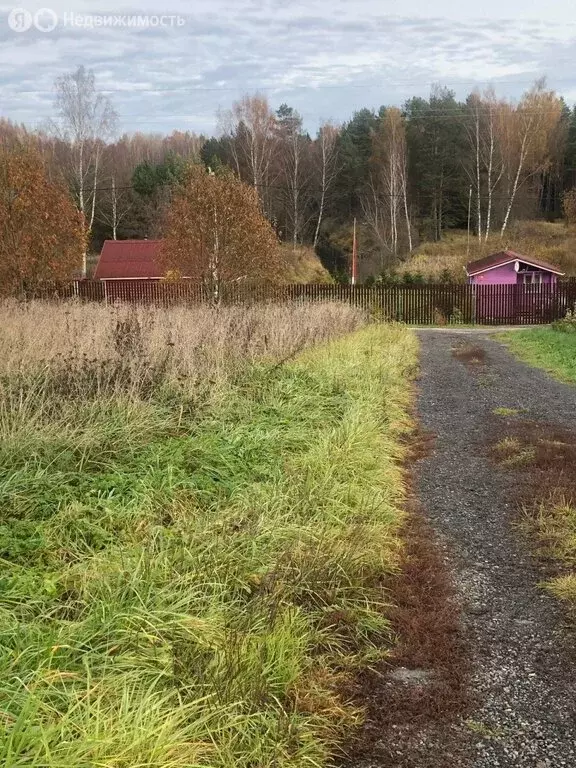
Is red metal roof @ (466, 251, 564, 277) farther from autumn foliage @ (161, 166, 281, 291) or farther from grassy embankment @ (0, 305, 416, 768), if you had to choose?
grassy embankment @ (0, 305, 416, 768)

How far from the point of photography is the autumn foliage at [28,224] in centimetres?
1758

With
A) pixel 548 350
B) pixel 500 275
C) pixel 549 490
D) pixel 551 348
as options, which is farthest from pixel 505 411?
pixel 500 275

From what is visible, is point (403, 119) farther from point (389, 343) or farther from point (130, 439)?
point (130, 439)

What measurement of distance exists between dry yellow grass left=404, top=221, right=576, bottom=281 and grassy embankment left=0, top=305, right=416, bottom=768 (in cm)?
3721

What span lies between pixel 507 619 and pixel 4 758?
88.5 inches

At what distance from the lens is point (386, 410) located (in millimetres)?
7652

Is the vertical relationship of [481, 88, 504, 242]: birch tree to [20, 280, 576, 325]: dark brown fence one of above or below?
above

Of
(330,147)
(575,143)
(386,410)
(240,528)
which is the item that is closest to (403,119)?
(330,147)

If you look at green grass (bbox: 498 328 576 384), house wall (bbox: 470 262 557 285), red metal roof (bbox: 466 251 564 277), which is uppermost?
red metal roof (bbox: 466 251 564 277)

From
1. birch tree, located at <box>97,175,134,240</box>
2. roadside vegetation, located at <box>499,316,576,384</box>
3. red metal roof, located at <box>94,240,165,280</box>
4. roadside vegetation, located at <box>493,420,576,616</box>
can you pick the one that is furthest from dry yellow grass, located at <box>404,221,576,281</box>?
roadside vegetation, located at <box>493,420,576,616</box>

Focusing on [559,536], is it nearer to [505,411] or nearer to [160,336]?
[505,411]

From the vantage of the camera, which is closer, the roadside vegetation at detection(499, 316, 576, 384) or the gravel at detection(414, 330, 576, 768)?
the gravel at detection(414, 330, 576, 768)

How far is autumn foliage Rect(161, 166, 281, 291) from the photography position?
1897 centimetres

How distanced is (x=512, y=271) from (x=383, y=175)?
21.1 meters
